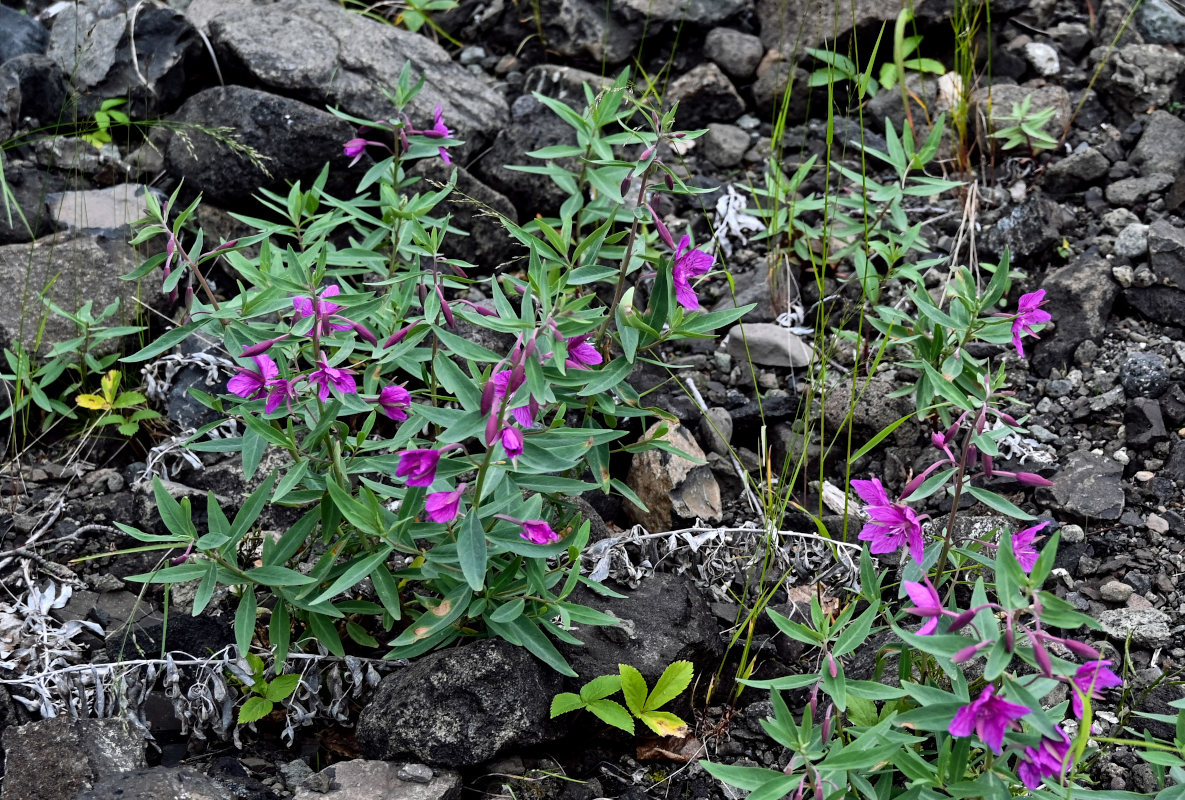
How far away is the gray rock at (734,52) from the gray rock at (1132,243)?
1782mm

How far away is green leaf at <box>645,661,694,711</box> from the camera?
2.50 meters

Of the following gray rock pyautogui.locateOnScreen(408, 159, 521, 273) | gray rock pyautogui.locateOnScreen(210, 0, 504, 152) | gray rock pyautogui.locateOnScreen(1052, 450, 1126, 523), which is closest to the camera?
gray rock pyautogui.locateOnScreen(1052, 450, 1126, 523)

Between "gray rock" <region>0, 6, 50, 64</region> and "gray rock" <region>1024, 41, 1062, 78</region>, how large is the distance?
4355mm

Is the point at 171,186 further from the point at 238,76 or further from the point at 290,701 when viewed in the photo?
the point at 290,701

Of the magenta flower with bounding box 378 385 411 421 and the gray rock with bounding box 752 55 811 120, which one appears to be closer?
the magenta flower with bounding box 378 385 411 421

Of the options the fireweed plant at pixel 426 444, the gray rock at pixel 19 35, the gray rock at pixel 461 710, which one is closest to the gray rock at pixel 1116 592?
the fireweed plant at pixel 426 444

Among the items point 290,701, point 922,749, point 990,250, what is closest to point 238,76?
point 290,701

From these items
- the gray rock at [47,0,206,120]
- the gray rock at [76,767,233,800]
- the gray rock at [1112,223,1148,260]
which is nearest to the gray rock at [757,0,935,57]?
the gray rock at [1112,223,1148,260]

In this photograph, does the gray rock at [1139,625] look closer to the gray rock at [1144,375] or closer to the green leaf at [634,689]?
the gray rock at [1144,375]

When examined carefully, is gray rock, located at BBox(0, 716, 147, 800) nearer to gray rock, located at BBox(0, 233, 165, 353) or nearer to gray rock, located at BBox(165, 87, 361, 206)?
gray rock, located at BBox(0, 233, 165, 353)

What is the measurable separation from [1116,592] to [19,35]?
4964mm

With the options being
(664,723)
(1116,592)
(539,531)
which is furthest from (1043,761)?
(1116,592)

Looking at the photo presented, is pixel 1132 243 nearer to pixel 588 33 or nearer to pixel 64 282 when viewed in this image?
pixel 588 33

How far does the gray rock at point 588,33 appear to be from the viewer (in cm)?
476
